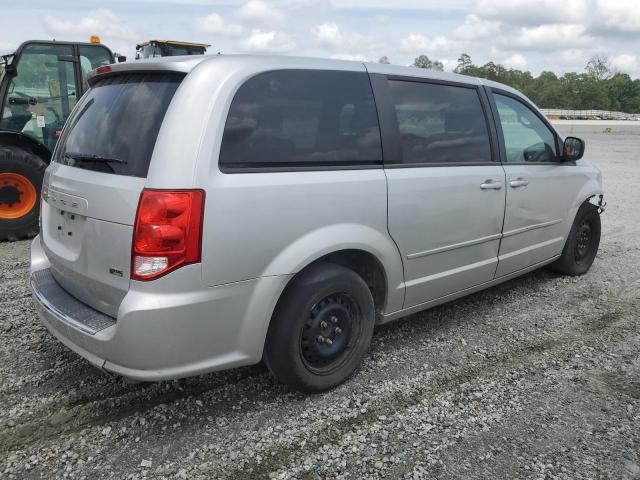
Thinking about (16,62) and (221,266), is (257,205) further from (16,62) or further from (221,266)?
(16,62)

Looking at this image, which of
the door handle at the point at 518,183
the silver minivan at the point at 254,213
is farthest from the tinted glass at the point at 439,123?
the door handle at the point at 518,183

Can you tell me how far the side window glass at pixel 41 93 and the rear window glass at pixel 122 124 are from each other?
14.5ft

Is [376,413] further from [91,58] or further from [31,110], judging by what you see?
[91,58]

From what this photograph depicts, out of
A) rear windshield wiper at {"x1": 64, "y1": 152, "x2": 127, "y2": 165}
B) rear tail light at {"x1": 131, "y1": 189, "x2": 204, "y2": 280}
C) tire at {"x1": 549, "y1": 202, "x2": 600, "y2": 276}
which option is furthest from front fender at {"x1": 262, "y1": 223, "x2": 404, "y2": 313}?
tire at {"x1": 549, "y1": 202, "x2": 600, "y2": 276}

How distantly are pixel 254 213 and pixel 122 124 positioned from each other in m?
0.83

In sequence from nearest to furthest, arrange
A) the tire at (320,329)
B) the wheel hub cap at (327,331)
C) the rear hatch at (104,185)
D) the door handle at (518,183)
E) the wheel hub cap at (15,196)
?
the rear hatch at (104,185)
the tire at (320,329)
the wheel hub cap at (327,331)
the door handle at (518,183)
the wheel hub cap at (15,196)

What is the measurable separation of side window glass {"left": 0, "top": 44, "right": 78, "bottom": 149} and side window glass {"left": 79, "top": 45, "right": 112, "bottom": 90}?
14cm

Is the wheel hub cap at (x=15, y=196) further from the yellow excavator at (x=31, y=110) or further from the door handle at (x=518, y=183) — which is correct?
the door handle at (x=518, y=183)

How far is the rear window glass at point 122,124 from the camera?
2.52 meters

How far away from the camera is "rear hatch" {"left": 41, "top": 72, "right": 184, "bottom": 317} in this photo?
8.05 feet

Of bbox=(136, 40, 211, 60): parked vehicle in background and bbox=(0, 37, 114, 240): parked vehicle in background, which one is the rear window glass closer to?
bbox=(0, 37, 114, 240): parked vehicle in background

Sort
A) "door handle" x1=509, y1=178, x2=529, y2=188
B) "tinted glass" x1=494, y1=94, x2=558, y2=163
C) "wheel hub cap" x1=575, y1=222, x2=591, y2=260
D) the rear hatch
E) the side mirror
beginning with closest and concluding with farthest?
the rear hatch → "door handle" x1=509, y1=178, x2=529, y2=188 → "tinted glass" x1=494, y1=94, x2=558, y2=163 → the side mirror → "wheel hub cap" x1=575, y1=222, x2=591, y2=260

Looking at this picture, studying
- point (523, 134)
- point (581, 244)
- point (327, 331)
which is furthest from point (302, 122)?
point (581, 244)

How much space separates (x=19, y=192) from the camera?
261 inches
